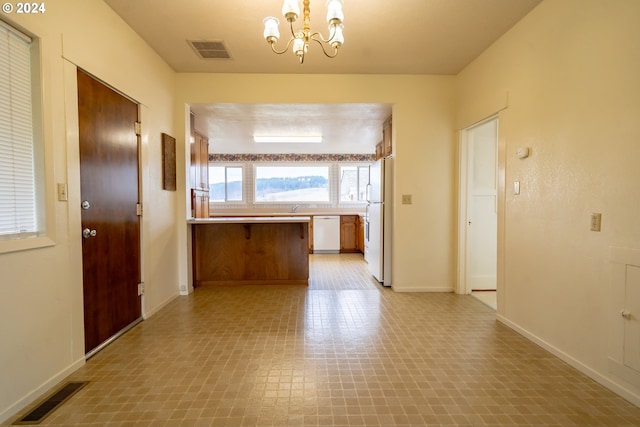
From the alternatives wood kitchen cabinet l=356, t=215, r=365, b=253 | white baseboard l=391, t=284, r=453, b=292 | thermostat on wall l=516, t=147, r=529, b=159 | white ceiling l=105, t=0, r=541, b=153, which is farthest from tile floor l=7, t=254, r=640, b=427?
wood kitchen cabinet l=356, t=215, r=365, b=253

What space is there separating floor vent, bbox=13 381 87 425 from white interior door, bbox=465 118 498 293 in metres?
3.72

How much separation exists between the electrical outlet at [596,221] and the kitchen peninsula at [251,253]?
2.80m

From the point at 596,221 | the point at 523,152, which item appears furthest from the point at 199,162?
the point at 596,221

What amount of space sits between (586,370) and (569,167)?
133 centimetres

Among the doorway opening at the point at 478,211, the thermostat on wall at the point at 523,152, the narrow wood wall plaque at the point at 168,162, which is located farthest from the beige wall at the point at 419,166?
the thermostat on wall at the point at 523,152

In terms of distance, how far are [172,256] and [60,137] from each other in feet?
6.03

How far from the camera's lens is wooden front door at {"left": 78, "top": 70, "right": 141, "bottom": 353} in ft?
6.89

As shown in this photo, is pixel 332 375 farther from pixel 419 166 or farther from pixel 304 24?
pixel 419 166

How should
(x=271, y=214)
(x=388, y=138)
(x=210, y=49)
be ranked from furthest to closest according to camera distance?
1. (x=271, y=214)
2. (x=388, y=138)
3. (x=210, y=49)

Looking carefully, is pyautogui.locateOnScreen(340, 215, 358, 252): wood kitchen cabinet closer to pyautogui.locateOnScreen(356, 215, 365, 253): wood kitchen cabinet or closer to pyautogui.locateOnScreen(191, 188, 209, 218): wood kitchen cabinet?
pyautogui.locateOnScreen(356, 215, 365, 253): wood kitchen cabinet

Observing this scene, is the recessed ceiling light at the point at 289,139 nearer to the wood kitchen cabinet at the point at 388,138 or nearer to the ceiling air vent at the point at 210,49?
the wood kitchen cabinet at the point at 388,138

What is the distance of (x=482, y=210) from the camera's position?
3.65 metres

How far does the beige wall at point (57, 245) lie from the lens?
1.57 m

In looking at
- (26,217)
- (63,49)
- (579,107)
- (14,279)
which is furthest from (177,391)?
(579,107)
